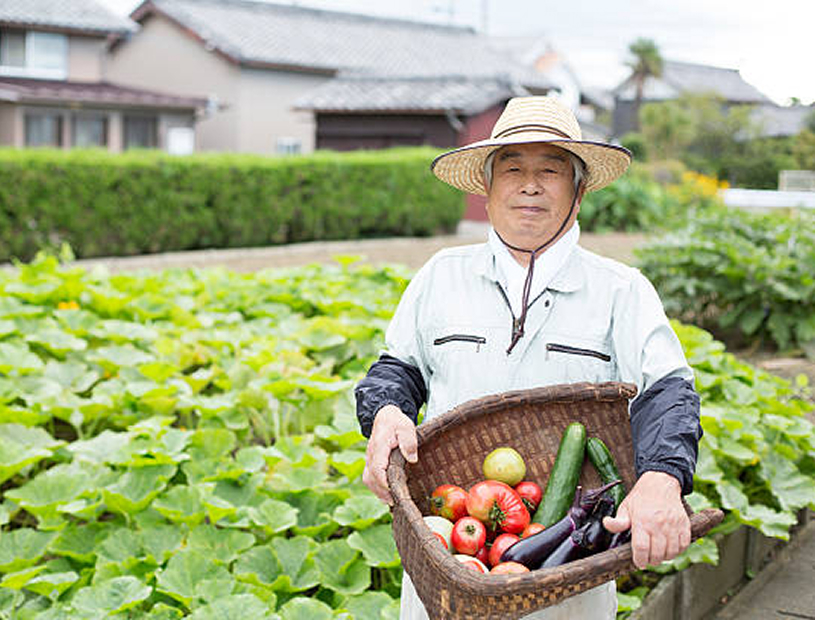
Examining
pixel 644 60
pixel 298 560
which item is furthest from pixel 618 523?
pixel 644 60

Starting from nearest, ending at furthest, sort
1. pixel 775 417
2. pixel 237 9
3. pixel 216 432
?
pixel 216 432, pixel 775 417, pixel 237 9

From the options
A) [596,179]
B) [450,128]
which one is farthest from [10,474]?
[450,128]

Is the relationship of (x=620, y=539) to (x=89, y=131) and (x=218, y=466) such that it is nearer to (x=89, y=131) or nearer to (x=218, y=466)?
(x=218, y=466)

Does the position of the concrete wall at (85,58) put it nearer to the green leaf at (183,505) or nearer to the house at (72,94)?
Result: the house at (72,94)

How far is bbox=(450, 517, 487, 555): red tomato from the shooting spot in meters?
1.84

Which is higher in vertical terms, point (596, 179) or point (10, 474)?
point (596, 179)

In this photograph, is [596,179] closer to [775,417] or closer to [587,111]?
[775,417]

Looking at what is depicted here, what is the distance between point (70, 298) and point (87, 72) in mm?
21156

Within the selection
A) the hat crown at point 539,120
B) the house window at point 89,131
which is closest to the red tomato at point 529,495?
the hat crown at point 539,120

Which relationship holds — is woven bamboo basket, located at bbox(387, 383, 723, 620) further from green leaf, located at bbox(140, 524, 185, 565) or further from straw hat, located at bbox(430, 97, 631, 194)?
green leaf, located at bbox(140, 524, 185, 565)

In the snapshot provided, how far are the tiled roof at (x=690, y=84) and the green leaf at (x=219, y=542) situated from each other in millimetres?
55071

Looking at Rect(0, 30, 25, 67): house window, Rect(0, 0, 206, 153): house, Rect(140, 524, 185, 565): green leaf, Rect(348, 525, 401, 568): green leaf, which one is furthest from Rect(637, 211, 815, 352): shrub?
Rect(0, 30, 25, 67): house window

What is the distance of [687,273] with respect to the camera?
718cm

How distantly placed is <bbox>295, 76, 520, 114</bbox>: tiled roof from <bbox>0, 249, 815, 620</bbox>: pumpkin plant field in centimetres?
1505
